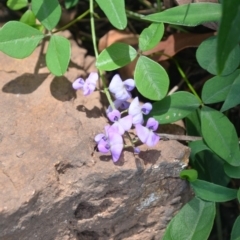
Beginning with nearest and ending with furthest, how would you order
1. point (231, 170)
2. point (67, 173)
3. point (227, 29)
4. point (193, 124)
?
point (227, 29) < point (67, 173) < point (231, 170) < point (193, 124)

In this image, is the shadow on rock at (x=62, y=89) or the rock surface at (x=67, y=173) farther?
the shadow on rock at (x=62, y=89)

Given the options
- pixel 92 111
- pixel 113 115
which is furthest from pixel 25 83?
pixel 113 115

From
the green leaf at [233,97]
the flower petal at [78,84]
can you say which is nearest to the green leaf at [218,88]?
the green leaf at [233,97]

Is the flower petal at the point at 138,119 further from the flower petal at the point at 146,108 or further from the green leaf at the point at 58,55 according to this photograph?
the green leaf at the point at 58,55

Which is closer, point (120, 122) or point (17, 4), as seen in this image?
point (120, 122)

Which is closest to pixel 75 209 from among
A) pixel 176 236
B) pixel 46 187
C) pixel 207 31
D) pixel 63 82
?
pixel 46 187

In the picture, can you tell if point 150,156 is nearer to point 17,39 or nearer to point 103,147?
point 103,147
